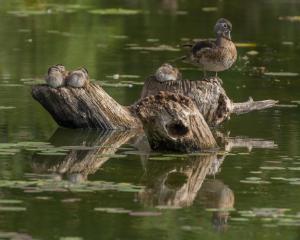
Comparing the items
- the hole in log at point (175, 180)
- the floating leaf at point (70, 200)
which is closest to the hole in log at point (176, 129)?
the hole in log at point (175, 180)

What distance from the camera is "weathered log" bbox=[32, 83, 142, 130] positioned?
13.5 m

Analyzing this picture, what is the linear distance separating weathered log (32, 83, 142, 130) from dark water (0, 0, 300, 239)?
0.64 feet

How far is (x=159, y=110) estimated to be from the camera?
12.2 meters

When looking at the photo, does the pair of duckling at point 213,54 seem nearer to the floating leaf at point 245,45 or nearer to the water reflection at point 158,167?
the water reflection at point 158,167

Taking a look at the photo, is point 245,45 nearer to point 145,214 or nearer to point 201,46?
point 201,46

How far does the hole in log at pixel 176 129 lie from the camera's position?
39.7 ft

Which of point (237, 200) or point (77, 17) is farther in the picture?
point (77, 17)

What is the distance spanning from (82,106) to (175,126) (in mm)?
1634

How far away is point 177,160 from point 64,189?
189 centimetres

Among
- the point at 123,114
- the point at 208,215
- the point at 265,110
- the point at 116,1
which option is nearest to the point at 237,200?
the point at 208,215

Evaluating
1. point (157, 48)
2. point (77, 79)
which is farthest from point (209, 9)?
point (77, 79)

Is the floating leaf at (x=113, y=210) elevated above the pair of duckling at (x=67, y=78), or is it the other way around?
the pair of duckling at (x=67, y=78)

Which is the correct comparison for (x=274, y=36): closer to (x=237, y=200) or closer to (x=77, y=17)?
(x=77, y=17)

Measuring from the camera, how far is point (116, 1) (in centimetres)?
2912
